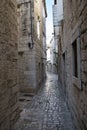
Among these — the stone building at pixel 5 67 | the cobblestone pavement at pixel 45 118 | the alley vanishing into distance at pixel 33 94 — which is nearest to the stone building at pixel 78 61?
the alley vanishing into distance at pixel 33 94

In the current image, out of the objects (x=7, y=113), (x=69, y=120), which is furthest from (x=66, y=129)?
(x=7, y=113)

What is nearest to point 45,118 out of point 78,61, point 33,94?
point 78,61

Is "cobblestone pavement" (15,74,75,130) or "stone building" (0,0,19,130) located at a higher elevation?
"stone building" (0,0,19,130)

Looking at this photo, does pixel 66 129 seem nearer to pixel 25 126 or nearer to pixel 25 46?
pixel 25 126

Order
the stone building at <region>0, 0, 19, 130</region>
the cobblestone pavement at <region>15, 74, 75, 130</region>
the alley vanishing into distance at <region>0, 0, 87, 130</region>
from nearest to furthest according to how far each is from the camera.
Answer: the alley vanishing into distance at <region>0, 0, 87, 130</region> < the stone building at <region>0, 0, 19, 130</region> < the cobblestone pavement at <region>15, 74, 75, 130</region>

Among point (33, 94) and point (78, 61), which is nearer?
point (78, 61)

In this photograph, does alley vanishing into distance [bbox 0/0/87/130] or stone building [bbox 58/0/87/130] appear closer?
stone building [bbox 58/0/87/130]

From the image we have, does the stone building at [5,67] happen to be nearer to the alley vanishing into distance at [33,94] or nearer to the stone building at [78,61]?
the alley vanishing into distance at [33,94]

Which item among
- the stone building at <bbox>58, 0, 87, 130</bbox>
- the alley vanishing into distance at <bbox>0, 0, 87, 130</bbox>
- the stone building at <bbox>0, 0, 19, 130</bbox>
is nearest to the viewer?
the stone building at <bbox>58, 0, 87, 130</bbox>

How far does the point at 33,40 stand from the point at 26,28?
2.48 feet

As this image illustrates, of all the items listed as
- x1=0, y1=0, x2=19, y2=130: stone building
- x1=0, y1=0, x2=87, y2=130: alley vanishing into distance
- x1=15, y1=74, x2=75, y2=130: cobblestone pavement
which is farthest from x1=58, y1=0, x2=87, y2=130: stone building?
x1=0, y1=0, x2=19, y2=130: stone building

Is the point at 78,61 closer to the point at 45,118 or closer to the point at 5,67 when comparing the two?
the point at 5,67

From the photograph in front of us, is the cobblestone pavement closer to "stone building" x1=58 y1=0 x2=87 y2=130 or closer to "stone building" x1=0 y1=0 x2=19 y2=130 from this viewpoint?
"stone building" x1=58 y1=0 x2=87 y2=130

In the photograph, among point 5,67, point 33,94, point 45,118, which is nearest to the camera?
point 5,67
